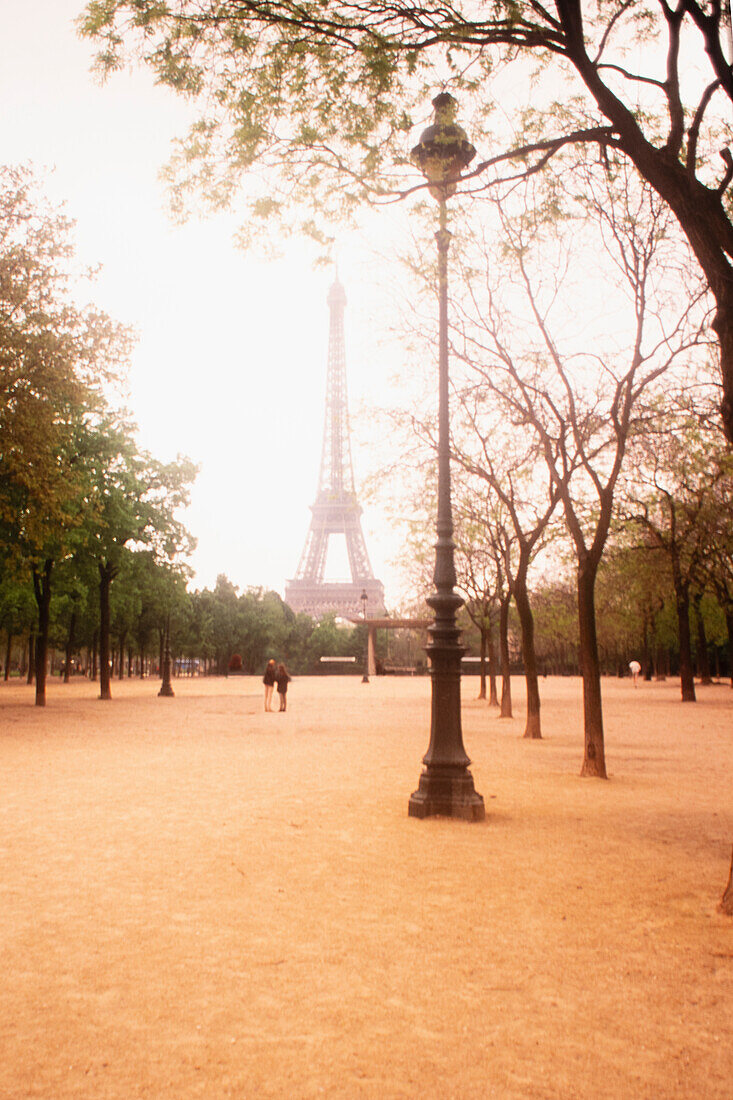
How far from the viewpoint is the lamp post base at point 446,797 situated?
9383 mm

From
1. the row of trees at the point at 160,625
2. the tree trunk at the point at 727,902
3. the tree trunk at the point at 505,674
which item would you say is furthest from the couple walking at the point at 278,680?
the tree trunk at the point at 727,902

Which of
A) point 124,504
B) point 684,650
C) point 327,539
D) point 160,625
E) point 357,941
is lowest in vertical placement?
point 357,941

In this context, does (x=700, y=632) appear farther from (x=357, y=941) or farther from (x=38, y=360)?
(x=357, y=941)

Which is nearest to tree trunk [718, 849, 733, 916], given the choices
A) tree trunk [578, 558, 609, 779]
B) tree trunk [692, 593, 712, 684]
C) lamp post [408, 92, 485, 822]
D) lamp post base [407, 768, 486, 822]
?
lamp post [408, 92, 485, 822]

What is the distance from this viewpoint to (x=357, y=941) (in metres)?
5.31

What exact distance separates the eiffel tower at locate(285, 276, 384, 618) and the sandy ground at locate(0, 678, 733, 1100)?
79.2 m

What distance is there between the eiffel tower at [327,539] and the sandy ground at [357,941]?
79234 millimetres

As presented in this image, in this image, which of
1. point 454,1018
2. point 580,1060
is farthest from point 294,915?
point 580,1060

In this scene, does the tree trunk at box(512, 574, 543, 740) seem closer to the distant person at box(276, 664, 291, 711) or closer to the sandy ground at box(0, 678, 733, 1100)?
the sandy ground at box(0, 678, 733, 1100)

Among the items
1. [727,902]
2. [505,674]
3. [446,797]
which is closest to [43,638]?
[505,674]

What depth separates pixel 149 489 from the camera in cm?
3488

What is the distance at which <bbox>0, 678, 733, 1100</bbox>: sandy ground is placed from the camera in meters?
3.69

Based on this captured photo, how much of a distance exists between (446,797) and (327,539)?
283 feet

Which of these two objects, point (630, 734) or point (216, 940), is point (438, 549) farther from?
point (630, 734)
